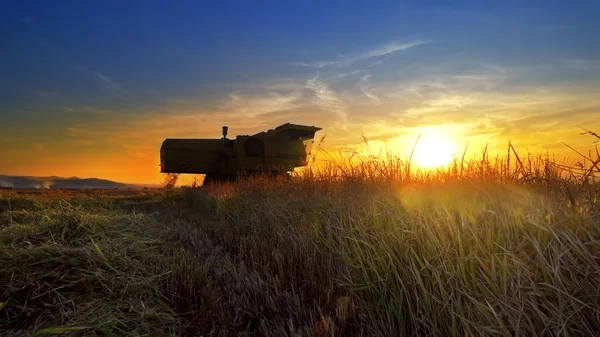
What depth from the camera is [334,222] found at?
10.4ft

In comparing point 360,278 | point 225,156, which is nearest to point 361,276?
point 360,278

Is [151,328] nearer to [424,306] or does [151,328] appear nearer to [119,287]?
[119,287]

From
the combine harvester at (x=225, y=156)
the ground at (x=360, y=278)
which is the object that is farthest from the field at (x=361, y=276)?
the combine harvester at (x=225, y=156)

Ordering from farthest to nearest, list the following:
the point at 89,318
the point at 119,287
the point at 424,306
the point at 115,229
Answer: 1. the point at 115,229
2. the point at 119,287
3. the point at 89,318
4. the point at 424,306

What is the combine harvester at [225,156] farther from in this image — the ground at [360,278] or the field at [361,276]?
the ground at [360,278]

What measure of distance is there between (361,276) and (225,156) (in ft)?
40.5

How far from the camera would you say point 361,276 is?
230cm

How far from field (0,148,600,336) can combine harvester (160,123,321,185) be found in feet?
33.8

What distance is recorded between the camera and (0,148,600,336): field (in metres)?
1.54

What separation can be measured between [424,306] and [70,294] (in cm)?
223

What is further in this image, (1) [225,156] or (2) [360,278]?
(1) [225,156]

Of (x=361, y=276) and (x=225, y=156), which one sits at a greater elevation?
(x=225, y=156)

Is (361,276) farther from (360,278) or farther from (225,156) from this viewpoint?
(225,156)

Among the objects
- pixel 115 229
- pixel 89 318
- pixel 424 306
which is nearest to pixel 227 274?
pixel 89 318
